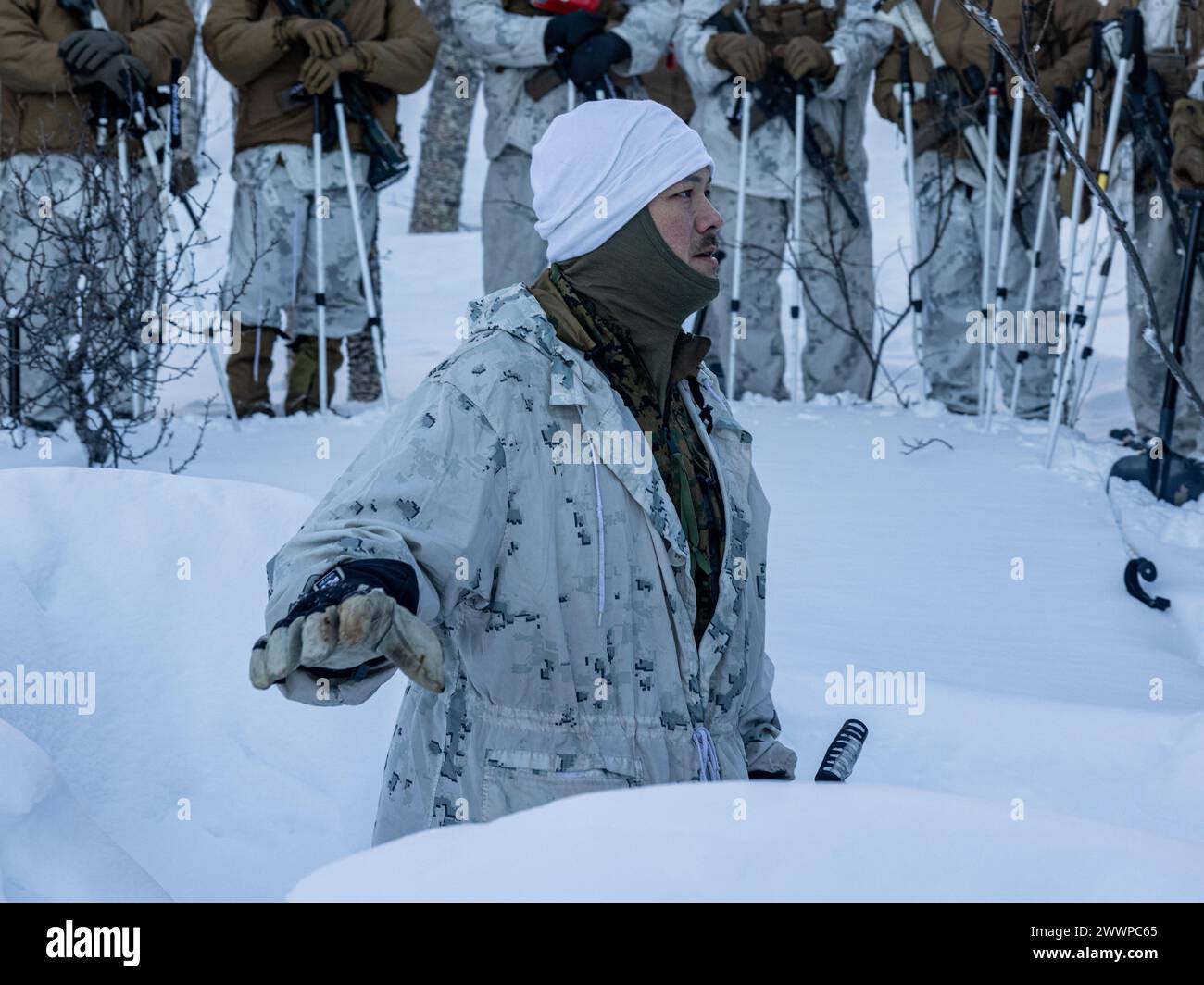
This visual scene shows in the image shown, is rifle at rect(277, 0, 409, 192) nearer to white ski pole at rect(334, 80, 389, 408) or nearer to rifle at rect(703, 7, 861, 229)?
white ski pole at rect(334, 80, 389, 408)

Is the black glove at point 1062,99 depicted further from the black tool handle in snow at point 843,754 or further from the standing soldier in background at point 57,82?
the black tool handle in snow at point 843,754

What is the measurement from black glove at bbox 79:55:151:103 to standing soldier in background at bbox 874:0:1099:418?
335 cm

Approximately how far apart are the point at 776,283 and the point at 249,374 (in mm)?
2469

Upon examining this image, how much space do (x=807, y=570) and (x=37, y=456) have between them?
8.46ft

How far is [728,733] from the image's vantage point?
258cm

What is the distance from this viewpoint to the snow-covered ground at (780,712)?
1.57 metres

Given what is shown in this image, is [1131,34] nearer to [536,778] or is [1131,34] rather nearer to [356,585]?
[536,778]

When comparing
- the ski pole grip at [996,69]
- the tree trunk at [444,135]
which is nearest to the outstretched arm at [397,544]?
the ski pole grip at [996,69]

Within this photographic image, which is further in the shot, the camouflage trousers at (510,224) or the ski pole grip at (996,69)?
the camouflage trousers at (510,224)

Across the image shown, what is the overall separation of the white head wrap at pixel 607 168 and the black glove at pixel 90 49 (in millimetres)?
4417

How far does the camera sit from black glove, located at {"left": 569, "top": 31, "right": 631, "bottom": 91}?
7.17 meters

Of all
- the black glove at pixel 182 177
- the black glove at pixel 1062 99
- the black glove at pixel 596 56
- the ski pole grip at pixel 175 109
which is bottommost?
the black glove at pixel 182 177

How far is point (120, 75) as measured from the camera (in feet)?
21.7

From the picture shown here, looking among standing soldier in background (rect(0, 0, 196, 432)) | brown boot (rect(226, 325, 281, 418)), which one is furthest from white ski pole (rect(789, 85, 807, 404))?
standing soldier in background (rect(0, 0, 196, 432))
